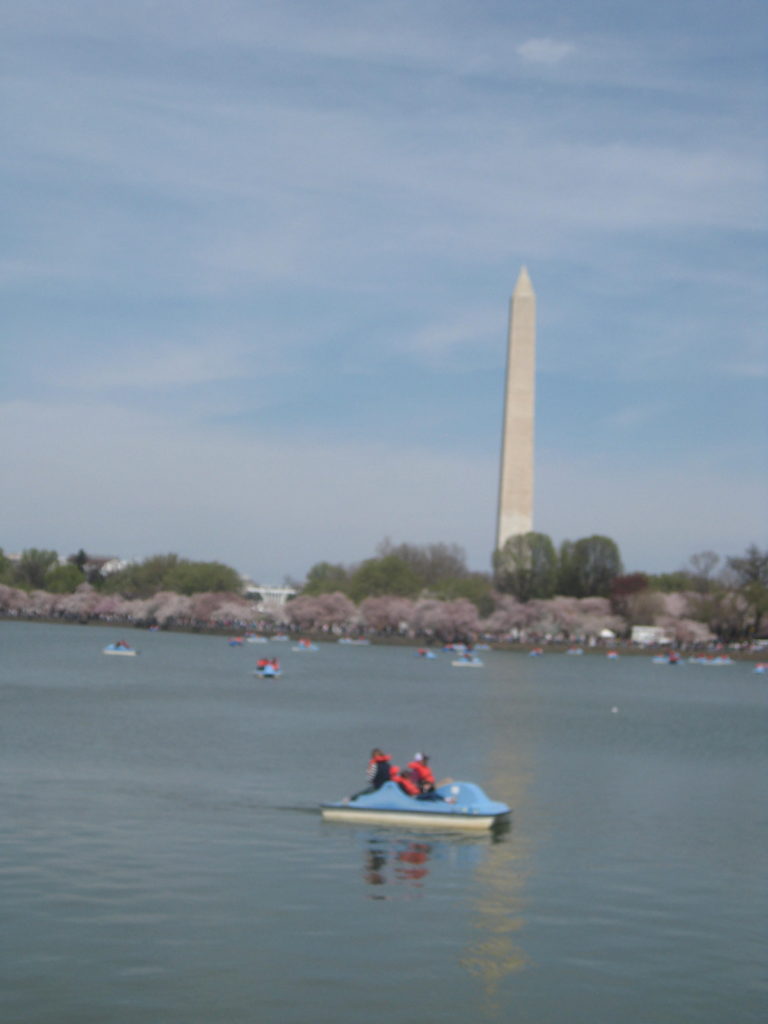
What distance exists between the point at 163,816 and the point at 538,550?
9995 centimetres

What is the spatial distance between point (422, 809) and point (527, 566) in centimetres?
9897

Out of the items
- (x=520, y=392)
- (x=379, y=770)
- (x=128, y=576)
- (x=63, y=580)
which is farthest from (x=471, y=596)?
(x=379, y=770)

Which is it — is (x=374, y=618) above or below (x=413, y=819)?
above

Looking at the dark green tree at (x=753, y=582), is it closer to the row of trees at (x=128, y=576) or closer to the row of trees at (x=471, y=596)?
the row of trees at (x=471, y=596)

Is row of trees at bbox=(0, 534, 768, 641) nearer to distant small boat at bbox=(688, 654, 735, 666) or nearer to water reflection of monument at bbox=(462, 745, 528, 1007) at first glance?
distant small boat at bbox=(688, 654, 735, 666)

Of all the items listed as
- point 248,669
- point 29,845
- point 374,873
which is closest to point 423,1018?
point 374,873

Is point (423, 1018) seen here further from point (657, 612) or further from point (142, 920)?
point (657, 612)

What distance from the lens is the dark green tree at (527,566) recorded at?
121750 millimetres

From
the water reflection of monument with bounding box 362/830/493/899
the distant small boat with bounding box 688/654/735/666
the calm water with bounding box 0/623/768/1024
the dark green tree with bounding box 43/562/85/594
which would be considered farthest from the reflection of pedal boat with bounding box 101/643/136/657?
the dark green tree with bounding box 43/562/85/594

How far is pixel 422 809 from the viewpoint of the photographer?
79.9 feet

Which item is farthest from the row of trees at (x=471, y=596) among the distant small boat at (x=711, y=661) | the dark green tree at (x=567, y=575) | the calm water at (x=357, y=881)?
the calm water at (x=357, y=881)

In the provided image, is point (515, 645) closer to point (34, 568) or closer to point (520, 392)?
point (520, 392)

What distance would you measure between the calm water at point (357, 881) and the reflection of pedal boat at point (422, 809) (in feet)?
1.16

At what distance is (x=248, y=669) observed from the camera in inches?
3132
